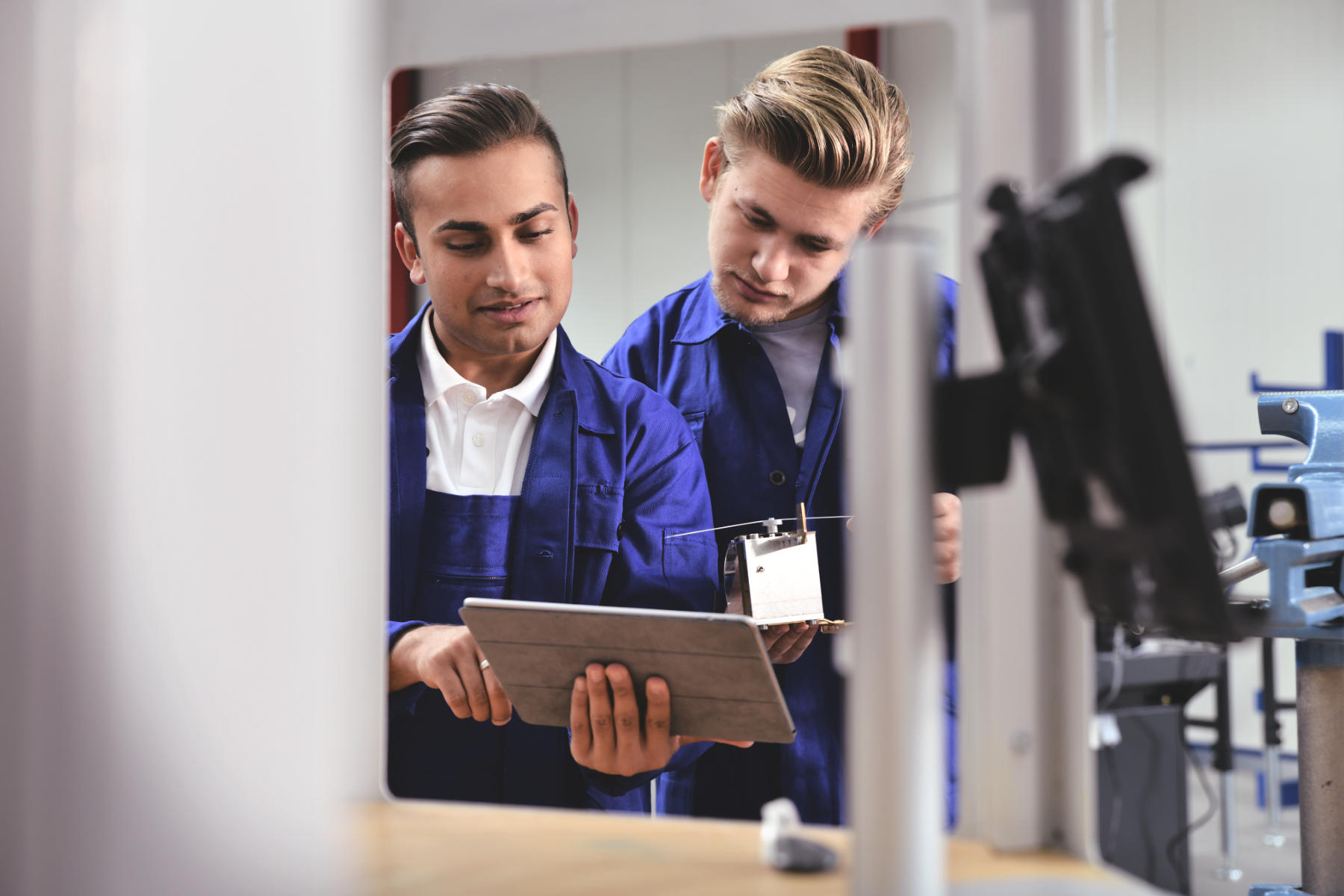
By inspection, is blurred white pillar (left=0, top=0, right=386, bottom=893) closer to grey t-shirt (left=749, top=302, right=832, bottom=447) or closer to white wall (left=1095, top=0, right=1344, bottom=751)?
grey t-shirt (left=749, top=302, right=832, bottom=447)

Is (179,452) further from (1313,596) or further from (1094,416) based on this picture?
(1313,596)

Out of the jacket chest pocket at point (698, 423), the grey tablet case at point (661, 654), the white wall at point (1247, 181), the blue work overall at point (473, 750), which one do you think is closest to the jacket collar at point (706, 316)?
the jacket chest pocket at point (698, 423)

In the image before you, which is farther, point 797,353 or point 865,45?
point 865,45

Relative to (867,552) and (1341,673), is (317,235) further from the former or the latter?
(1341,673)

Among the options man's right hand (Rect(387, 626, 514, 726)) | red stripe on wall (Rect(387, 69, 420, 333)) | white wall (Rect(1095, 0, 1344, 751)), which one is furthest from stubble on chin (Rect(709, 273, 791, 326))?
white wall (Rect(1095, 0, 1344, 751))

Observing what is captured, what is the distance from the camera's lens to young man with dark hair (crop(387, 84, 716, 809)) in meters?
1.67

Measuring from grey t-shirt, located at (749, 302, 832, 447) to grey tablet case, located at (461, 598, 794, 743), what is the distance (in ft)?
2.55

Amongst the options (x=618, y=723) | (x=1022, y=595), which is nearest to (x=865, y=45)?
(x=618, y=723)

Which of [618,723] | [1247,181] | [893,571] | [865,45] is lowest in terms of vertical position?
[618,723]

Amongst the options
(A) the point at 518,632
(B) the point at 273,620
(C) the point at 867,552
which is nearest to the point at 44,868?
(B) the point at 273,620

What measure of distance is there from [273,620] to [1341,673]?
1.69m

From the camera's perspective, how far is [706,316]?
6.11 ft

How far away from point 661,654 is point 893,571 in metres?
0.54

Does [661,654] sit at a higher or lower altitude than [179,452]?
lower
